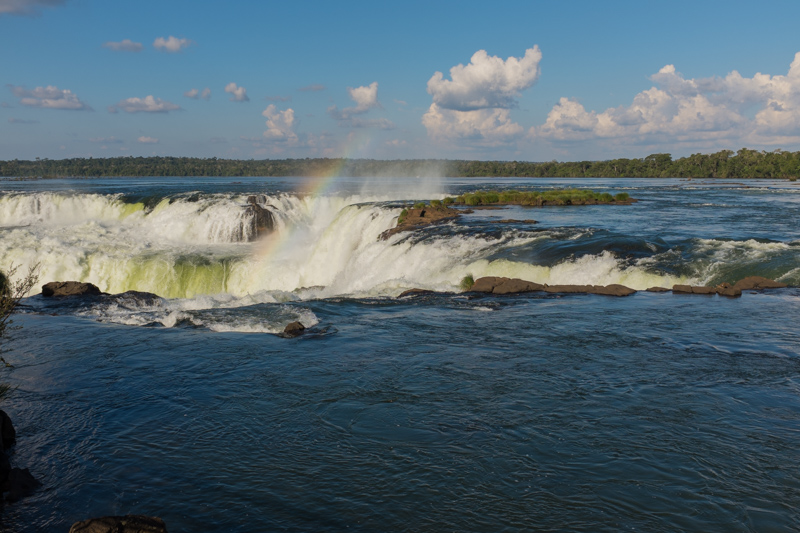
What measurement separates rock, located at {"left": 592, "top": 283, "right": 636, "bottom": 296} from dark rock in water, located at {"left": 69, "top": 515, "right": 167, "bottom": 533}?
14.3 meters

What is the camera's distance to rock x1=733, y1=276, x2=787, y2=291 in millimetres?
16812

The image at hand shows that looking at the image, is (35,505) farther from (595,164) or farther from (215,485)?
(595,164)

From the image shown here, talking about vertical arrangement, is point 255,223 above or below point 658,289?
above

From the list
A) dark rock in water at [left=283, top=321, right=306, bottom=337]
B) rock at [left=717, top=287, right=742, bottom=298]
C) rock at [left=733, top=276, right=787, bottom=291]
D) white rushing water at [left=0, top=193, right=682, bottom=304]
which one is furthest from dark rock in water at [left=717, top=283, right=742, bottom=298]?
dark rock in water at [left=283, top=321, right=306, bottom=337]

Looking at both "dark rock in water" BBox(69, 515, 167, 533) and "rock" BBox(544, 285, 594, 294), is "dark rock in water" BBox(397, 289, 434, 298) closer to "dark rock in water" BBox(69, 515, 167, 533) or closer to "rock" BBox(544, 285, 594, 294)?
"rock" BBox(544, 285, 594, 294)

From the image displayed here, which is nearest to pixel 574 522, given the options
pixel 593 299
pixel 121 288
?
pixel 593 299

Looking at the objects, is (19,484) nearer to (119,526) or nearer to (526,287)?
(119,526)

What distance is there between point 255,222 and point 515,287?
77.9 ft

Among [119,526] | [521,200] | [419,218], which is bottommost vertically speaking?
[119,526]

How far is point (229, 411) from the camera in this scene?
931cm

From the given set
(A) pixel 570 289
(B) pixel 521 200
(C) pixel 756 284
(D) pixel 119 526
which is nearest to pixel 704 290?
(C) pixel 756 284

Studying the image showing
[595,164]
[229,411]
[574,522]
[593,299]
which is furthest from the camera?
[595,164]

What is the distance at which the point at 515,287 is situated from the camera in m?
17.8

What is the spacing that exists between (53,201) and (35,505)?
45805 millimetres
